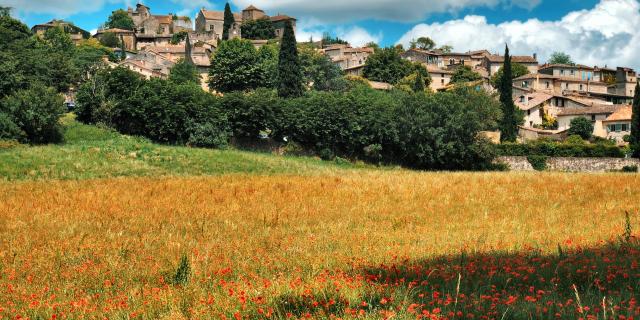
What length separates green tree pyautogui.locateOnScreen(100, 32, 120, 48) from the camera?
14602 cm

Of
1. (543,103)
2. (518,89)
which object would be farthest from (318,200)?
(518,89)

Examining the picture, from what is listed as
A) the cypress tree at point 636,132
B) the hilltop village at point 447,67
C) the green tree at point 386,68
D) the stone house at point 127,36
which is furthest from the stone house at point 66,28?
the cypress tree at point 636,132

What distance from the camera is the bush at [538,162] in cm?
6162

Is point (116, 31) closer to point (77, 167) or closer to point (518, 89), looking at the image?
point (518, 89)

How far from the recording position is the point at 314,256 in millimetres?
10570

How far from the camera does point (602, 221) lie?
14938mm

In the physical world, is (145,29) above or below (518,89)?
above

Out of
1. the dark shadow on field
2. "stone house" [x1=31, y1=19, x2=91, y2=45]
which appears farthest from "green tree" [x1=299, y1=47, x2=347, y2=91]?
"stone house" [x1=31, y1=19, x2=91, y2=45]

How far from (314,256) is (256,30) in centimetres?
14859

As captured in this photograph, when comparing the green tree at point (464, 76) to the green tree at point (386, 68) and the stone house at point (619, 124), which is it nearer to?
the green tree at point (386, 68)

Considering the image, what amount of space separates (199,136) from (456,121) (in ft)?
87.0

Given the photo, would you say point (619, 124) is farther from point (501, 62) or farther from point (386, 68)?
point (501, 62)

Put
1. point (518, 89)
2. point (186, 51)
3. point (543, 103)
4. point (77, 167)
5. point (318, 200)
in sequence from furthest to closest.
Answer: point (186, 51), point (518, 89), point (543, 103), point (77, 167), point (318, 200)

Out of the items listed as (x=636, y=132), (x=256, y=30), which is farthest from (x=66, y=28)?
(x=636, y=132)
